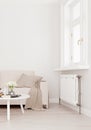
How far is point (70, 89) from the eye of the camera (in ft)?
18.1

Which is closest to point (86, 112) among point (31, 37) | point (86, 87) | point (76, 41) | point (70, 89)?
point (86, 87)

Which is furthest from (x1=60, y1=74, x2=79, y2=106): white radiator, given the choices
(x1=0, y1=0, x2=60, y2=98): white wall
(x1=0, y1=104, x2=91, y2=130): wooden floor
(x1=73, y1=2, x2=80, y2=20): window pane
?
(x1=73, y1=2, x2=80, y2=20): window pane

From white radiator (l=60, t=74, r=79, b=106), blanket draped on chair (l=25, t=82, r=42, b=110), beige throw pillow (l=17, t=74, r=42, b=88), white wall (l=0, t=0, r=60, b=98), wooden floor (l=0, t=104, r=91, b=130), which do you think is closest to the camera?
wooden floor (l=0, t=104, r=91, b=130)

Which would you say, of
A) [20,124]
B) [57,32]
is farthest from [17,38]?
[20,124]

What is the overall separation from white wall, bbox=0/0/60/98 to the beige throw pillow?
755 mm

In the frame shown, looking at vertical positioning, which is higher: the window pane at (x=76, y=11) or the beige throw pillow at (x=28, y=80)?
the window pane at (x=76, y=11)

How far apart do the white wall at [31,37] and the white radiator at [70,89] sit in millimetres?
1070

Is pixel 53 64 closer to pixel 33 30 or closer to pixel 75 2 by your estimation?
pixel 33 30

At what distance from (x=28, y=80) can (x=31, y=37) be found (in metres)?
1.44

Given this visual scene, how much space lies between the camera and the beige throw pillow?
6.08 meters

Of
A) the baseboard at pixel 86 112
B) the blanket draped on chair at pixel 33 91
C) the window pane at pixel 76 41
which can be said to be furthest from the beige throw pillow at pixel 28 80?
the baseboard at pixel 86 112

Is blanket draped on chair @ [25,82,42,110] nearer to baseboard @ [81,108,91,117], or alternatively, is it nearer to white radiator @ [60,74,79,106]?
white radiator @ [60,74,79,106]

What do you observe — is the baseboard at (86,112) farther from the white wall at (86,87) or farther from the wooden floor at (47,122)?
the wooden floor at (47,122)

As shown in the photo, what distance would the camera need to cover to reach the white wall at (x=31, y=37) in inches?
280
